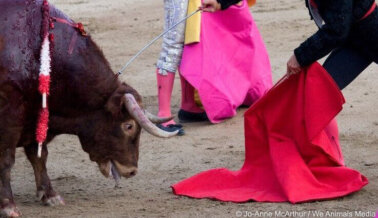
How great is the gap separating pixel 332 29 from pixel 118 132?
1169mm

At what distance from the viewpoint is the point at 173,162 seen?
19.5ft

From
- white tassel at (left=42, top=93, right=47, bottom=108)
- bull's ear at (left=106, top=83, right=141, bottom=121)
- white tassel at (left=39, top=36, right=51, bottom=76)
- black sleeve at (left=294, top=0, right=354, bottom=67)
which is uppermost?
black sleeve at (left=294, top=0, right=354, bottom=67)

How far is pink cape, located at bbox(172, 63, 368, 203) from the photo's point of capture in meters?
4.98

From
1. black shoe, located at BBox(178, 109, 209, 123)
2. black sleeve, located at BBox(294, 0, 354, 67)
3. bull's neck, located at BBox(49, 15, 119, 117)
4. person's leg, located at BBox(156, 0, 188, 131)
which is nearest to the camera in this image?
black sleeve, located at BBox(294, 0, 354, 67)

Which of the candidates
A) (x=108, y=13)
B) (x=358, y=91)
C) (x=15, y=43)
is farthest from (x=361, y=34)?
(x=108, y=13)

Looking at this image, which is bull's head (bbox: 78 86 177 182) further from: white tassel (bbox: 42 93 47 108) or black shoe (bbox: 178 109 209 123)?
black shoe (bbox: 178 109 209 123)

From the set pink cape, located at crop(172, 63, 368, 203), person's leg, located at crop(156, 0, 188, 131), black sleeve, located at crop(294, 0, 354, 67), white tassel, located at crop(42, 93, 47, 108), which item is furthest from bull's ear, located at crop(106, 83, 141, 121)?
person's leg, located at crop(156, 0, 188, 131)

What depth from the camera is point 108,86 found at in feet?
16.5

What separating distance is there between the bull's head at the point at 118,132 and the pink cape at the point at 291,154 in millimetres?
314

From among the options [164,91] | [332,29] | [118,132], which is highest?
[332,29]

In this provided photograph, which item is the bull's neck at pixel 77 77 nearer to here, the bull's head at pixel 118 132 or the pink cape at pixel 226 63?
the bull's head at pixel 118 132

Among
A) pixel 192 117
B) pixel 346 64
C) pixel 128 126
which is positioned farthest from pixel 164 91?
pixel 346 64

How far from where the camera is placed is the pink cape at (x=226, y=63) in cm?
664

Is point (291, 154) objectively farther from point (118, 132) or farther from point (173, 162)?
point (173, 162)
